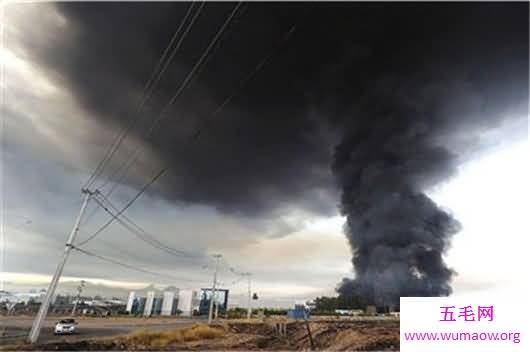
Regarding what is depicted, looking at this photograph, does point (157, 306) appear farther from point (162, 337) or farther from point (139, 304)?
point (162, 337)

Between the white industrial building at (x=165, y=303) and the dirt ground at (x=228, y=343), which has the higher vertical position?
the dirt ground at (x=228, y=343)

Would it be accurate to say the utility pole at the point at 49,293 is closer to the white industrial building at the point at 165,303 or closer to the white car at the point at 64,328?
the white car at the point at 64,328

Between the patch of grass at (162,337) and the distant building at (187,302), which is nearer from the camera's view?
the patch of grass at (162,337)

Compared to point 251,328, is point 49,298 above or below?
above

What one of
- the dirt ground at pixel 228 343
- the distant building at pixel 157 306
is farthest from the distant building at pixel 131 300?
the dirt ground at pixel 228 343

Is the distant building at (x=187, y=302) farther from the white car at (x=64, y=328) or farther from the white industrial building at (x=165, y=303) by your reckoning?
the white car at (x=64, y=328)

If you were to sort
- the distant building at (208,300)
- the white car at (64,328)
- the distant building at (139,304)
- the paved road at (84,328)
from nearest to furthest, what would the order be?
the paved road at (84,328) < the white car at (64,328) < the distant building at (208,300) < the distant building at (139,304)

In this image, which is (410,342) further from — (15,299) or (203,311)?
(15,299)

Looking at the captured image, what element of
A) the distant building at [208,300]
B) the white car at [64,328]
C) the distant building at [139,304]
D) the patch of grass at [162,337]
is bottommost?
the distant building at [139,304]

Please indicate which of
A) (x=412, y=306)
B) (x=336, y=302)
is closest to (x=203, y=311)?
(x=336, y=302)

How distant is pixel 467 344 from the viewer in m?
7.98

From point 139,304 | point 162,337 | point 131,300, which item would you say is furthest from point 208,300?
point 162,337

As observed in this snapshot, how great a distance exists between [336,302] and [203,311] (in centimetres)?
4382

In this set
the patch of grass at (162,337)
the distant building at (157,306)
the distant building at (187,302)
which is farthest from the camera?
the distant building at (187,302)
